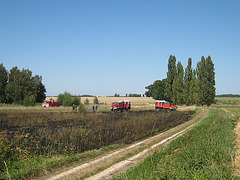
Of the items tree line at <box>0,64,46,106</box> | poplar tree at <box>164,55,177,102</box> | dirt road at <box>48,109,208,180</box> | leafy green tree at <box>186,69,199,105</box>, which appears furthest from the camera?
poplar tree at <box>164,55,177,102</box>

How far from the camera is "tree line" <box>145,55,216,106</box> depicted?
47.6m

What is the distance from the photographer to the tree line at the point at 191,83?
156 ft

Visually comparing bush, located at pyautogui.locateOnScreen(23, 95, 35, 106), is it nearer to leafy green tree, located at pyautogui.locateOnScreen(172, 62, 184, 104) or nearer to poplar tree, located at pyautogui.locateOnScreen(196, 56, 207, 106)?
leafy green tree, located at pyautogui.locateOnScreen(172, 62, 184, 104)

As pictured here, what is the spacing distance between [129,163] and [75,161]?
2020 millimetres

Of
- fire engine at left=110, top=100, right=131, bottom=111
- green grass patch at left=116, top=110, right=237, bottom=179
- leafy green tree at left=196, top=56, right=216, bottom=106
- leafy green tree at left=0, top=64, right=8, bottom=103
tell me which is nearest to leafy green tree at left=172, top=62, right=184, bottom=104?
leafy green tree at left=196, top=56, right=216, bottom=106

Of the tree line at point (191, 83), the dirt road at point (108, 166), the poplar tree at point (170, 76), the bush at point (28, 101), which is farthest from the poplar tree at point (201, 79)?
the dirt road at point (108, 166)

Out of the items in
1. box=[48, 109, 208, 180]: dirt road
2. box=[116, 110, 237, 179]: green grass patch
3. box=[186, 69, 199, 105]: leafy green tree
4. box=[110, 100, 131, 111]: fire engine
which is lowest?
box=[48, 109, 208, 180]: dirt road

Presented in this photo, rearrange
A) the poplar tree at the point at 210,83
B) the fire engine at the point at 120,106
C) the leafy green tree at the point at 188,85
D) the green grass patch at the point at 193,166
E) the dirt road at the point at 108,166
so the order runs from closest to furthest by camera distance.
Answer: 1. the green grass patch at the point at 193,166
2. the dirt road at the point at 108,166
3. the fire engine at the point at 120,106
4. the poplar tree at the point at 210,83
5. the leafy green tree at the point at 188,85

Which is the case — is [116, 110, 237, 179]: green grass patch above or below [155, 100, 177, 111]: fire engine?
below

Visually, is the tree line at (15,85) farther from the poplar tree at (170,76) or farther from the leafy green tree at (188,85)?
the leafy green tree at (188,85)

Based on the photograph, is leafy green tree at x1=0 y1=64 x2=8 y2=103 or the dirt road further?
leafy green tree at x1=0 y1=64 x2=8 y2=103

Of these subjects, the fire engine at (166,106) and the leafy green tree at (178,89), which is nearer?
the fire engine at (166,106)

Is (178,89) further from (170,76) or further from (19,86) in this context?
(19,86)

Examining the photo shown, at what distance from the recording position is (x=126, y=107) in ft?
121
